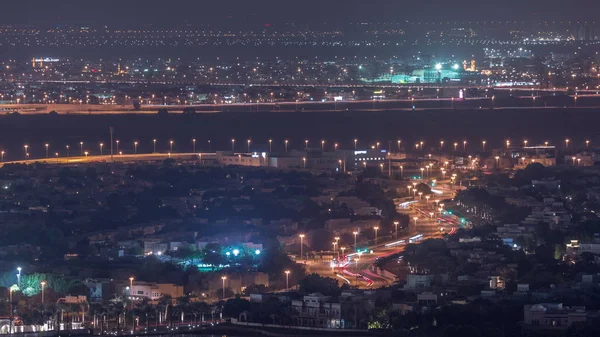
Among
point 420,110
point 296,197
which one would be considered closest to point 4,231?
point 296,197

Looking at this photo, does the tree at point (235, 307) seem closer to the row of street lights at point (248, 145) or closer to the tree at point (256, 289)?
the tree at point (256, 289)

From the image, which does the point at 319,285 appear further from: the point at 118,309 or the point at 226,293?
the point at 118,309

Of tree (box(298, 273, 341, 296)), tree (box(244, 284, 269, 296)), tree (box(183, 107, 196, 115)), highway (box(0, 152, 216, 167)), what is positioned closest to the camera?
tree (box(298, 273, 341, 296))

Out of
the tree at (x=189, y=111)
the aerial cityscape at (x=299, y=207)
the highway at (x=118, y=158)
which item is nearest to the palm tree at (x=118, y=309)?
the aerial cityscape at (x=299, y=207)

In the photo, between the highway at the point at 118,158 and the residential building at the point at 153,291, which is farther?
the highway at the point at 118,158

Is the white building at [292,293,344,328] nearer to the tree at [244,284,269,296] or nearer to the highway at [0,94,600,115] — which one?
the tree at [244,284,269,296]

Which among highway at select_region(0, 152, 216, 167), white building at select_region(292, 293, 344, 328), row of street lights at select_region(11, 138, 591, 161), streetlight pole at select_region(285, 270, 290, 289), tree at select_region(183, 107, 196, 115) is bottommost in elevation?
white building at select_region(292, 293, 344, 328)

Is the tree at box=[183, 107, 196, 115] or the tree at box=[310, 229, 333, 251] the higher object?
the tree at box=[183, 107, 196, 115]

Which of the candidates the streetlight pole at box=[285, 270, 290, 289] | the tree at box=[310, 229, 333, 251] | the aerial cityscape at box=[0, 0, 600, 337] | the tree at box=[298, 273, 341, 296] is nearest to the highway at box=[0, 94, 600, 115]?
the aerial cityscape at box=[0, 0, 600, 337]
